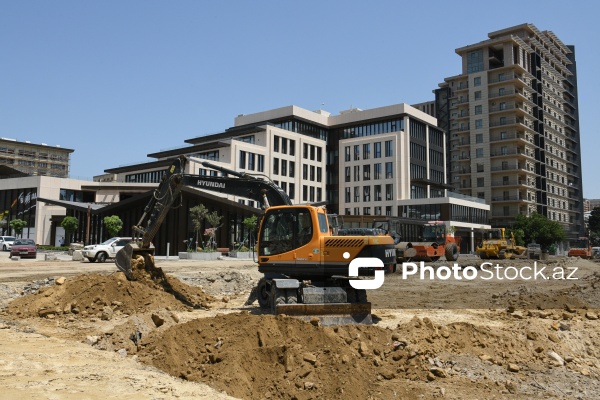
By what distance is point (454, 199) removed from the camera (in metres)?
78.8

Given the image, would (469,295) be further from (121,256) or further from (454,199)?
(454,199)

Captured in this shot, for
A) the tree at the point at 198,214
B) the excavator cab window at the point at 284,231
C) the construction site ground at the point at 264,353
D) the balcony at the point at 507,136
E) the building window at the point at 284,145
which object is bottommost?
the construction site ground at the point at 264,353

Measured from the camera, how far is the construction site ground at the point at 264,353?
830 cm

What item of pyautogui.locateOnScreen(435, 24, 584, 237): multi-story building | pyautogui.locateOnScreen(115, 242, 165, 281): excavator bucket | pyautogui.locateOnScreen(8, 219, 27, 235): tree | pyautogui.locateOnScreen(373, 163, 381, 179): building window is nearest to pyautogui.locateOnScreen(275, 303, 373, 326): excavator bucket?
pyautogui.locateOnScreen(115, 242, 165, 281): excavator bucket

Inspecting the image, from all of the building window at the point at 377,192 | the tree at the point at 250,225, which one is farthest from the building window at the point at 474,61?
the tree at the point at 250,225

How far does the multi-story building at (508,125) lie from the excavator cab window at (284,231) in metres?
92.7

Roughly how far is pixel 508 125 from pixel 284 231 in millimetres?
94439

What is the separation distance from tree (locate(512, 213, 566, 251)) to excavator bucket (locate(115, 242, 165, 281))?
8362 centimetres

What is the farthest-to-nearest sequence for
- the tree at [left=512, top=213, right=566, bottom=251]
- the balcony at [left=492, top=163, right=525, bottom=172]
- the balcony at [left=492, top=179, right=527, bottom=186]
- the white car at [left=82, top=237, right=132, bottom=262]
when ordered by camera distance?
the balcony at [left=492, top=163, right=525, bottom=172]
the balcony at [left=492, top=179, right=527, bottom=186]
the tree at [left=512, top=213, right=566, bottom=251]
the white car at [left=82, top=237, right=132, bottom=262]

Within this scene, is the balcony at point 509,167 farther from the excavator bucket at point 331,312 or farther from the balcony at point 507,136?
the excavator bucket at point 331,312

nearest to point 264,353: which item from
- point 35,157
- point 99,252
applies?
point 99,252

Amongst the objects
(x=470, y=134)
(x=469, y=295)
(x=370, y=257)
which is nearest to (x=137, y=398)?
(x=370, y=257)

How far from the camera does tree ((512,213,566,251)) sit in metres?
87.8

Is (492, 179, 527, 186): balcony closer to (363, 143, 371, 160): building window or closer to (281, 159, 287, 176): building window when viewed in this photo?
(363, 143, 371, 160): building window
